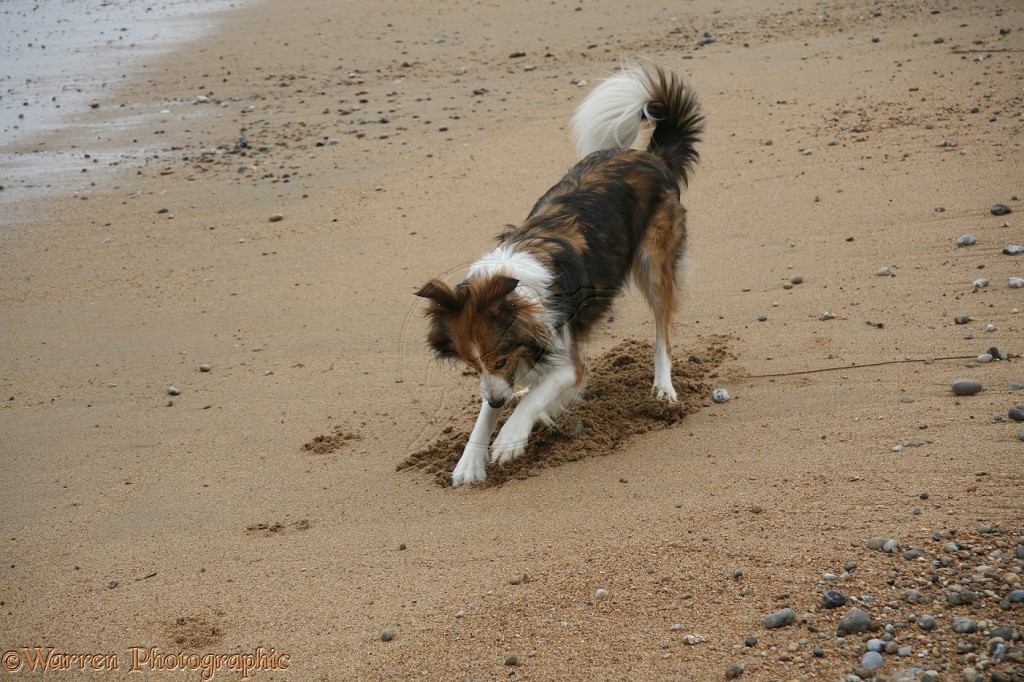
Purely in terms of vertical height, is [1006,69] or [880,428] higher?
[1006,69]

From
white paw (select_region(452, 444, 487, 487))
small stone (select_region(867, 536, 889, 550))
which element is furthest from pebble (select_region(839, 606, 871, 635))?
white paw (select_region(452, 444, 487, 487))

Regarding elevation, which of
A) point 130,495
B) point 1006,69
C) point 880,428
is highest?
point 1006,69

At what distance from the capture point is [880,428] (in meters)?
4.87

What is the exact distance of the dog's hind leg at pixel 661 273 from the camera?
5.93m

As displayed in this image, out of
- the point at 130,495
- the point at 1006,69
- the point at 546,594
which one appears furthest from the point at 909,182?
the point at 130,495

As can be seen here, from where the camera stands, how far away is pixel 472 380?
21.1ft

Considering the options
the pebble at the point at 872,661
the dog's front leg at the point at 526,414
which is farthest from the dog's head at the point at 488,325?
the pebble at the point at 872,661

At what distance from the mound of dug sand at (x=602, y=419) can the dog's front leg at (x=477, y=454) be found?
0.18 ft

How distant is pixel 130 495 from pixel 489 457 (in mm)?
1873

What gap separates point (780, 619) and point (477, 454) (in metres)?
2.08

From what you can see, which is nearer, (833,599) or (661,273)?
(833,599)

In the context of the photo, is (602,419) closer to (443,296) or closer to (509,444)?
(509,444)

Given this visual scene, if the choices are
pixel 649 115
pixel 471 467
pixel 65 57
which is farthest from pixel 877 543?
pixel 65 57

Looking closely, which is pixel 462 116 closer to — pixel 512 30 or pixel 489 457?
pixel 512 30
